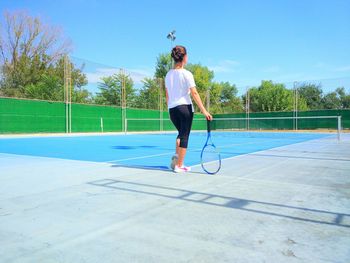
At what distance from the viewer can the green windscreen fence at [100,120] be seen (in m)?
17.7

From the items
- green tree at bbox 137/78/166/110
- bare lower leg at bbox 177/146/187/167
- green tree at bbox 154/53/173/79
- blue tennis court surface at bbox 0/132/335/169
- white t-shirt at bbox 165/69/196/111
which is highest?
green tree at bbox 154/53/173/79

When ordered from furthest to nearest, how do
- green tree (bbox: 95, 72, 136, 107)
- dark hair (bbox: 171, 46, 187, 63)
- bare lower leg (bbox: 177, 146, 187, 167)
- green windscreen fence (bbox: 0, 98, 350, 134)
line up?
green tree (bbox: 95, 72, 136, 107)
green windscreen fence (bbox: 0, 98, 350, 134)
dark hair (bbox: 171, 46, 187, 63)
bare lower leg (bbox: 177, 146, 187, 167)

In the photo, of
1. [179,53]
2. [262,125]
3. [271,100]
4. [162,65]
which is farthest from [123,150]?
[162,65]

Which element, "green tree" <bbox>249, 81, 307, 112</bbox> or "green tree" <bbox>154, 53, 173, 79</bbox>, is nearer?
"green tree" <bbox>249, 81, 307, 112</bbox>

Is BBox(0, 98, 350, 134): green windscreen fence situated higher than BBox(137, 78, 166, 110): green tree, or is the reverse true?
BBox(137, 78, 166, 110): green tree

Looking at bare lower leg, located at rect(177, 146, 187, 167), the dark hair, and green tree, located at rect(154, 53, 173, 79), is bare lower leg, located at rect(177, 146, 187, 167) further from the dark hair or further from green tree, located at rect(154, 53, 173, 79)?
green tree, located at rect(154, 53, 173, 79)

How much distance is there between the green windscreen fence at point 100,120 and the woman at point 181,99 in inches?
499

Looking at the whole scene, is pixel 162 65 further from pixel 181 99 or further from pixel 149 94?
pixel 181 99

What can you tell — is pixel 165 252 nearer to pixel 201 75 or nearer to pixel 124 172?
pixel 124 172

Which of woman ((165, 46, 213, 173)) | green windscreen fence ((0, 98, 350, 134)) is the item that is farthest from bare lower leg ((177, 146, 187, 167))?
green windscreen fence ((0, 98, 350, 134))

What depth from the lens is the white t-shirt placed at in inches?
184

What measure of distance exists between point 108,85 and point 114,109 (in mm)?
2055

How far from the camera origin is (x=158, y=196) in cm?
314

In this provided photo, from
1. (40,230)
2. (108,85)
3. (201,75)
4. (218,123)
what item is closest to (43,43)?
(108,85)
